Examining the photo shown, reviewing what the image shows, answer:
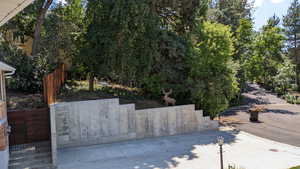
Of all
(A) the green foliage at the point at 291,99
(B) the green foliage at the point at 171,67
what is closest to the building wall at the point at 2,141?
(B) the green foliage at the point at 171,67

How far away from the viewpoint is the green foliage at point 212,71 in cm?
1033

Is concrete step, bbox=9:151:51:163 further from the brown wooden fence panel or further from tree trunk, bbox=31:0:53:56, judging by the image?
tree trunk, bbox=31:0:53:56

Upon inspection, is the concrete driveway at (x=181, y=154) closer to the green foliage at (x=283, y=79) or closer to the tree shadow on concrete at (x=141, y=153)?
the tree shadow on concrete at (x=141, y=153)

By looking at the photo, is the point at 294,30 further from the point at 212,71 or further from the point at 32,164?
the point at 32,164

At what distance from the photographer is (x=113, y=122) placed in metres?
8.69

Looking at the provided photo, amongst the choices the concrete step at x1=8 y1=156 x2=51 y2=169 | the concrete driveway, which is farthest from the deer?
the concrete step at x1=8 y1=156 x2=51 y2=169

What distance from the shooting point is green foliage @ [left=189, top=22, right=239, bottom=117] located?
33.9ft

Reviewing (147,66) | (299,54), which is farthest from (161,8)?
(299,54)

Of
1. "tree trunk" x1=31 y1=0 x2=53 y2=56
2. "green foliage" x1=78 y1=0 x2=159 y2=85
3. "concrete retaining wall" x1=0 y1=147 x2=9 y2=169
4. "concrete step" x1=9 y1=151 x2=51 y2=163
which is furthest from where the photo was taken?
"tree trunk" x1=31 y1=0 x2=53 y2=56

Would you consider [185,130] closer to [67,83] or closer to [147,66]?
[147,66]

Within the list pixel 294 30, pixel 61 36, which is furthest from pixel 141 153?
pixel 294 30

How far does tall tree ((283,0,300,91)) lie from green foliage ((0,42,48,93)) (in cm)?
2941

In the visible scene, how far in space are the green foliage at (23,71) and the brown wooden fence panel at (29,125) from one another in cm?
331

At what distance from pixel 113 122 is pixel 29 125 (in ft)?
9.63
